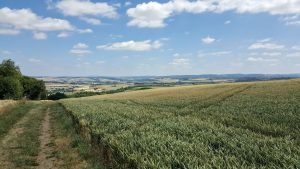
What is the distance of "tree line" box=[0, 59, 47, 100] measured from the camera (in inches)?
4171

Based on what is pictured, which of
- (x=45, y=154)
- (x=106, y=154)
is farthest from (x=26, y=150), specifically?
(x=106, y=154)

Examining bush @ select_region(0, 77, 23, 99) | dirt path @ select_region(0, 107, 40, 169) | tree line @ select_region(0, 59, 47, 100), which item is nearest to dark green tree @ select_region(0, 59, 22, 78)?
tree line @ select_region(0, 59, 47, 100)

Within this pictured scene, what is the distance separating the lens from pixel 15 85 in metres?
108

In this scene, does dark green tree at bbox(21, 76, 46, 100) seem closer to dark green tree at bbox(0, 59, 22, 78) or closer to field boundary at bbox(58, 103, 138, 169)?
dark green tree at bbox(0, 59, 22, 78)

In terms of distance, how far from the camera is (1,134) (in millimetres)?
26891

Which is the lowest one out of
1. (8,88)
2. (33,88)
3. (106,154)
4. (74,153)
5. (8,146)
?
(33,88)

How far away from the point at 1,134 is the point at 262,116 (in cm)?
1823

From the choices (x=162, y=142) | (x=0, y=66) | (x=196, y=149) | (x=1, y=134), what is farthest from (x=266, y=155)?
(x=0, y=66)

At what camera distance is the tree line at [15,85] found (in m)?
106

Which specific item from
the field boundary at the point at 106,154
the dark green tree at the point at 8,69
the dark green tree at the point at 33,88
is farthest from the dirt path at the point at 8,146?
the dark green tree at the point at 33,88

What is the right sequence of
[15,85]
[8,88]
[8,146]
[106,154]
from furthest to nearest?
[15,85] < [8,88] < [8,146] < [106,154]

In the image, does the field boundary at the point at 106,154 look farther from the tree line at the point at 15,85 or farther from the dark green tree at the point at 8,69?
the dark green tree at the point at 8,69

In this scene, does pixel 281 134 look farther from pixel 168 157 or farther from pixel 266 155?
pixel 168 157

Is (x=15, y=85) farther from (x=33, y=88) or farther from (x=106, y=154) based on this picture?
(x=106, y=154)
